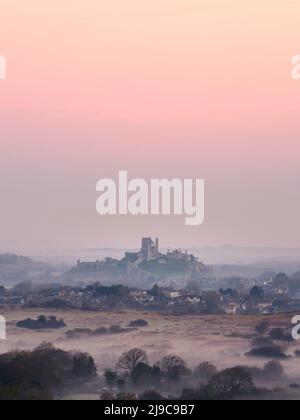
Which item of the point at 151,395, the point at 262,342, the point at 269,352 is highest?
the point at 262,342

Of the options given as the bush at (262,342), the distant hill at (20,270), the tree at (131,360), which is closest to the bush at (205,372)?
the tree at (131,360)

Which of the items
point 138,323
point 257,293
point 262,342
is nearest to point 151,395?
point 262,342

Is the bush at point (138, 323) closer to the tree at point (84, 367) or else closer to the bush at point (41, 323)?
the bush at point (41, 323)

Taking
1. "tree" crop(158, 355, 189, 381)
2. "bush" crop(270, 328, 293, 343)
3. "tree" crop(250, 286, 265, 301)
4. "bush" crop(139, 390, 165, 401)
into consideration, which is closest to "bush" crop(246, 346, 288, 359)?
"bush" crop(270, 328, 293, 343)

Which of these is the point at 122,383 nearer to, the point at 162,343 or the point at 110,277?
the point at 162,343

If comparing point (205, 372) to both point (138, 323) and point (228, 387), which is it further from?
point (138, 323)
